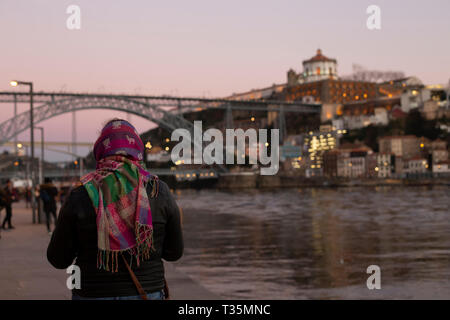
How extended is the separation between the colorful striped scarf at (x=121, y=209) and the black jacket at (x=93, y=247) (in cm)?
4

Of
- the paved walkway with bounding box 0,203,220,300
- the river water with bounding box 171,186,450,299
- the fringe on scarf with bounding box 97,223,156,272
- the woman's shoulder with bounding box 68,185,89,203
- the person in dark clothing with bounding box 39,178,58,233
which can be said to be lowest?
the river water with bounding box 171,186,450,299

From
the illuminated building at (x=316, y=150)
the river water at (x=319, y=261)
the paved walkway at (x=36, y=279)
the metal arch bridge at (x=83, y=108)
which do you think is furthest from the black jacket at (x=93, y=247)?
the illuminated building at (x=316, y=150)

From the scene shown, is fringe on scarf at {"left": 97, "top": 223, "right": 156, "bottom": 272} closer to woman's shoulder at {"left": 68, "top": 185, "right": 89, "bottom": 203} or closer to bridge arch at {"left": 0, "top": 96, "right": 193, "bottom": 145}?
woman's shoulder at {"left": 68, "top": 185, "right": 89, "bottom": 203}

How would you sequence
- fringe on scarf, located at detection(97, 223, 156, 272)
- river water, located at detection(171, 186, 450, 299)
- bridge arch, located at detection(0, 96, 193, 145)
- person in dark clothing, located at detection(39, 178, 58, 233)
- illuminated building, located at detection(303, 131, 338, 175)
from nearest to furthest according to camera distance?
fringe on scarf, located at detection(97, 223, 156, 272)
river water, located at detection(171, 186, 450, 299)
person in dark clothing, located at detection(39, 178, 58, 233)
bridge arch, located at detection(0, 96, 193, 145)
illuminated building, located at detection(303, 131, 338, 175)

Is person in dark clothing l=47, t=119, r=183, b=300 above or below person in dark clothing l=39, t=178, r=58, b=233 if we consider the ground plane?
above

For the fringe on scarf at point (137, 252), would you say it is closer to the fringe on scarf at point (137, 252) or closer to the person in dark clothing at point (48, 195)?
the fringe on scarf at point (137, 252)

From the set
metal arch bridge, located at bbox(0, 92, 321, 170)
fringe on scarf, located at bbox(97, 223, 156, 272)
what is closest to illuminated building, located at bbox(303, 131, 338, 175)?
metal arch bridge, located at bbox(0, 92, 321, 170)

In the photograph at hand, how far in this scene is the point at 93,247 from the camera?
9.20 feet

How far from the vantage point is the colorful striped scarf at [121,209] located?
2748 millimetres

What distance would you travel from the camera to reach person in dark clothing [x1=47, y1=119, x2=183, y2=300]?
9.02ft

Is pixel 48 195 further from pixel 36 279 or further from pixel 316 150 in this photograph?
pixel 316 150

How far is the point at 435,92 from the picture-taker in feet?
493
